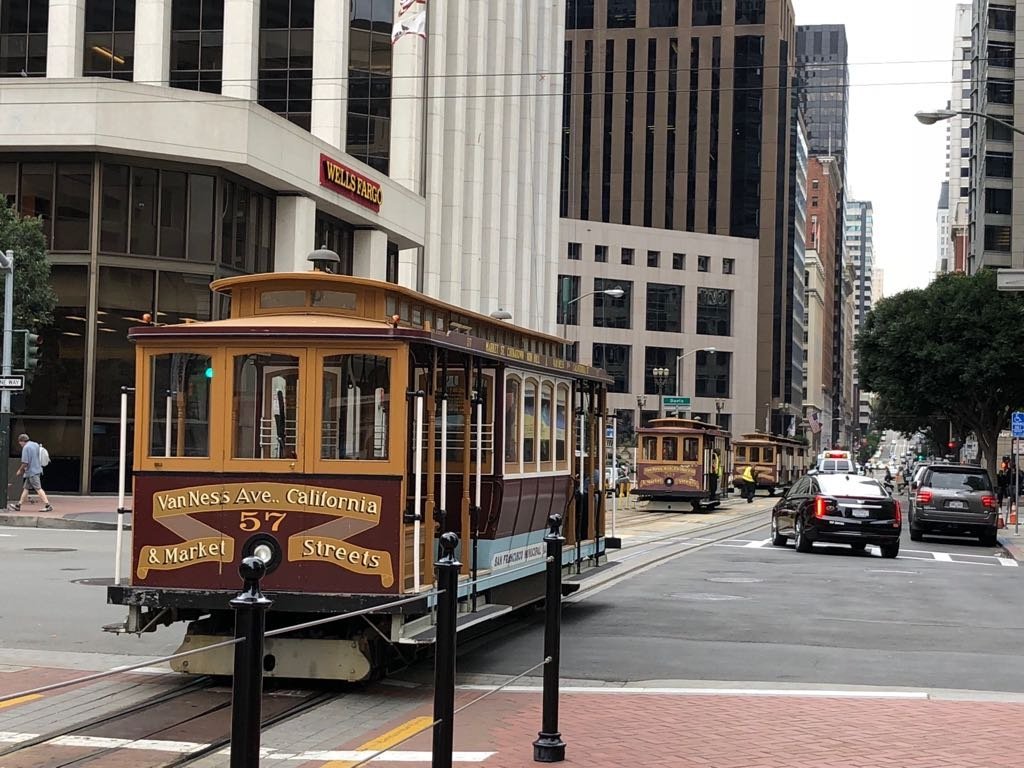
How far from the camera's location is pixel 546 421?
12766 millimetres

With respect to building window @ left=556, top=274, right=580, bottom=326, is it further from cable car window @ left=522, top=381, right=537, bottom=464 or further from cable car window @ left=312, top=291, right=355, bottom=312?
cable car window @ left=312, top=291, right=355, bottom=312

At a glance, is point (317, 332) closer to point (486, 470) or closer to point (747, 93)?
point (486, 470)

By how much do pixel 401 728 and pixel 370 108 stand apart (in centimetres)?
4215

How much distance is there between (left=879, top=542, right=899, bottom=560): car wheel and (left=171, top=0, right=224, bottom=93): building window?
27.2 meters

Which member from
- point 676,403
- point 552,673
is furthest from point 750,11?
point 552,673

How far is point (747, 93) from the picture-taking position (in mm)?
123062

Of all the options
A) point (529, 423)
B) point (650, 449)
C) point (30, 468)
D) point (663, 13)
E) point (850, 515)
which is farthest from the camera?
point (663, 13)

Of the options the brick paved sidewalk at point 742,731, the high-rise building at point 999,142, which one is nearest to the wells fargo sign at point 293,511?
the brick paved sidewalk at point 742,731

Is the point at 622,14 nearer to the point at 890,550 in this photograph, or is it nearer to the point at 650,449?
the point at 650,449

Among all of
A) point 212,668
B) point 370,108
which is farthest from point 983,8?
point 212,668

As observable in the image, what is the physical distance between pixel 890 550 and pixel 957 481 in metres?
6.65

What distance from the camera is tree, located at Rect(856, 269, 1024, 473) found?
55.8m

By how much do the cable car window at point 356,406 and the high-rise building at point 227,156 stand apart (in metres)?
26.4

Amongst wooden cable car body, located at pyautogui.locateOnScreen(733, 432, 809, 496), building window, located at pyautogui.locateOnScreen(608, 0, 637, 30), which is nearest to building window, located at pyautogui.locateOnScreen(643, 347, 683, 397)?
building window, located at pyautogui.locateOnScreen(608, 0, 637, 30)
